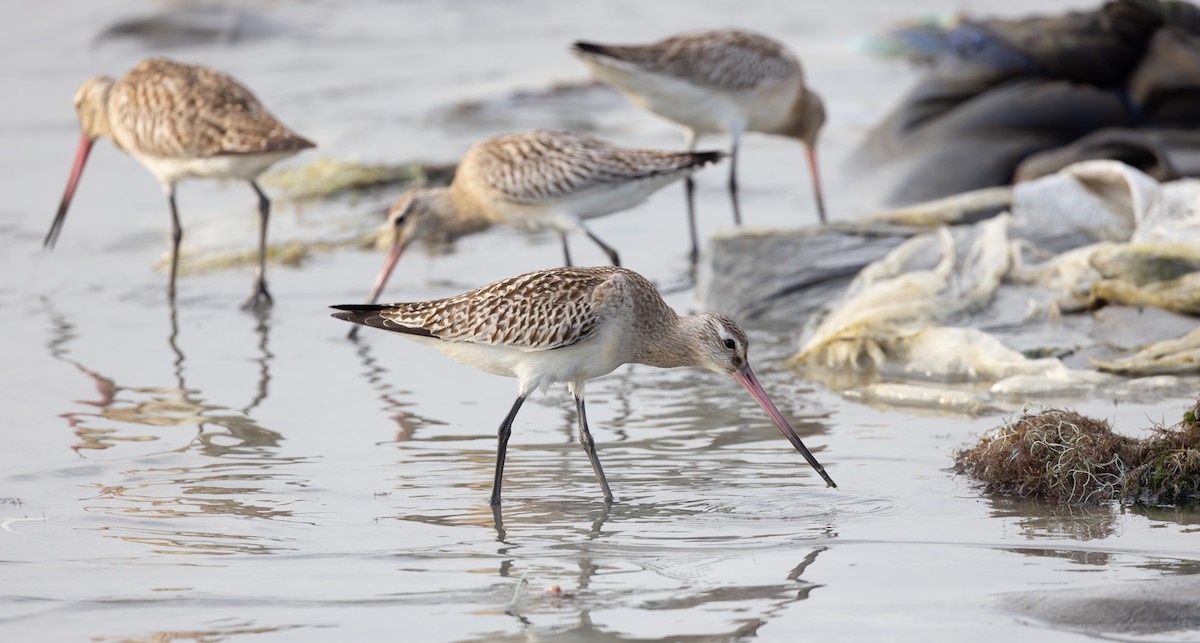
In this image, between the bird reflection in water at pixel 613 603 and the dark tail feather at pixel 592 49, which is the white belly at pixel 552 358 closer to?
the bird reflection in water at pixel 613 603

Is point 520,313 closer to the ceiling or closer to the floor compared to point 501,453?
closer to the ceiling

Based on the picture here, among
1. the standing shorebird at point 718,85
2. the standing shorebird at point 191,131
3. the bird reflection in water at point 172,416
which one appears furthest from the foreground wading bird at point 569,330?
the standing shorebird at point 718,85

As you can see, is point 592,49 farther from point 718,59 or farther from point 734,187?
point 734,187

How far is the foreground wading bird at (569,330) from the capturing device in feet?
19.3

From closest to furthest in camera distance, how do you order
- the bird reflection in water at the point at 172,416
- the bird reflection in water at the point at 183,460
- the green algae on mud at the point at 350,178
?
the bird reflection in water at the point at 183,460, the bird reflection in water at the point at 172,416, the green algae on mud at the point at 350,178

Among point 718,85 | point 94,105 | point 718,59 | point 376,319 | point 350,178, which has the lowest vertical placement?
point 376,319

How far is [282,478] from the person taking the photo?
595 cm

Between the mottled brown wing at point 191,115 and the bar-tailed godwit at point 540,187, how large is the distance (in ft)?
2.68

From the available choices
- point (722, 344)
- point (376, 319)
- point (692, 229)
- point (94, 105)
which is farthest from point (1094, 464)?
point (94, 105)

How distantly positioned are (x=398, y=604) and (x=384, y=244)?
6.01 meters

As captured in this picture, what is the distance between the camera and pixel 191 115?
9562 millimetres

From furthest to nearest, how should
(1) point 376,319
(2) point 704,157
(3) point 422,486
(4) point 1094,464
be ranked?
(2) point 704,157, (1) point 376,319, (3) point 422,486, (4) point 1094,464

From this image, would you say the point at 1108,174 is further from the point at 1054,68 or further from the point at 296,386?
the point at 296,386

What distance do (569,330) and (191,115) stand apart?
179 inches
